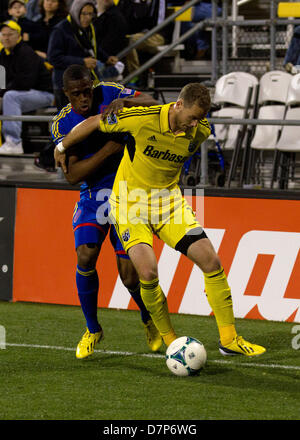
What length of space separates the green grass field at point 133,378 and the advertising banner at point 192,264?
0.31 m

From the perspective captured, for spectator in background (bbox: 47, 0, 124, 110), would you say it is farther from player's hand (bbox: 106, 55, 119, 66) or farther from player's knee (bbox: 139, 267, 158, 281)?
player's knee (bbox: 139, 267, 158, 281)

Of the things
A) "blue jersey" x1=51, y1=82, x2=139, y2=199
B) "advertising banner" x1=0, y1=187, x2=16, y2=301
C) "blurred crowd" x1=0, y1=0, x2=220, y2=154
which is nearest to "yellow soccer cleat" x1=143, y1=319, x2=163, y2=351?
"blue jersey" x1=51, y1=82, x2=139, y2=199

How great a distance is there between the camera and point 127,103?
6.75 metres

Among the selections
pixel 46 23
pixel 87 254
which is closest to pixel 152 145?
pixel 87 254

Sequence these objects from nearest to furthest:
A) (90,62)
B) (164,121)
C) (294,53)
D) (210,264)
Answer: (164,121)
(210,264)
(90,62)
(294,53)

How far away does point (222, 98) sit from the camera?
11961 millimetres

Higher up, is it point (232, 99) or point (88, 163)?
point (88, 163)

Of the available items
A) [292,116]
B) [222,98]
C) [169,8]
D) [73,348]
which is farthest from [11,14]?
[73,348]

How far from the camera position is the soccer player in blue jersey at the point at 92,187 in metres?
6.87

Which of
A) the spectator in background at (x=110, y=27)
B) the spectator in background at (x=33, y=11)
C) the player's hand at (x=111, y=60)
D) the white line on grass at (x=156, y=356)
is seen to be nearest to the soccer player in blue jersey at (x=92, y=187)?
the white line on grass at (x=156, y=356)

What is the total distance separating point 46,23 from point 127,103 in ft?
24.0

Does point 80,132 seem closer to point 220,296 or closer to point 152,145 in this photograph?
point 152,145

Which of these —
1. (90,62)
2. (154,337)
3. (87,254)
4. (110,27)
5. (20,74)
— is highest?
(110,27)
